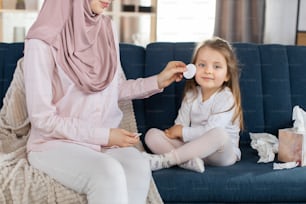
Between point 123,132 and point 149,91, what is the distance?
34cm

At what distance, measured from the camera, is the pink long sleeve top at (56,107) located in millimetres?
1549

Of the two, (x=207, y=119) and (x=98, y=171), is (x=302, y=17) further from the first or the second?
(x=98, y=171)

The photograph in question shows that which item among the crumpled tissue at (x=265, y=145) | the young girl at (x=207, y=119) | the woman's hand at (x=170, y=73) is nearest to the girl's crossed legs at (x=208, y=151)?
the young girl at (x=207, y=119)

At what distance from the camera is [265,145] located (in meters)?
1.90

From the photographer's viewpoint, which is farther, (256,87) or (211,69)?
(256,87)

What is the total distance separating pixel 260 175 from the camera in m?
1.68

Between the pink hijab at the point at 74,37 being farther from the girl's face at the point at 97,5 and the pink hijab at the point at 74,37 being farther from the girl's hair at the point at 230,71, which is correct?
the girl's hair at the point at 230,71

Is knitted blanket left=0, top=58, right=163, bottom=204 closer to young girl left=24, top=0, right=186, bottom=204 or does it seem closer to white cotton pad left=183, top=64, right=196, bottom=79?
young girl left=24, top=0, right=186, bottom=204

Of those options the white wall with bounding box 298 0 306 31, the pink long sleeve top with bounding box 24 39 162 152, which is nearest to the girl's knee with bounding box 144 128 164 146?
the pink long sleeve top with bounding box 24 39 162 152

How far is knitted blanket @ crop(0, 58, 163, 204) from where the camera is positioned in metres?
1.48

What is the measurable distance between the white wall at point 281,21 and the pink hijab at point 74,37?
1.91 m

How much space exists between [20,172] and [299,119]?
1055 mm

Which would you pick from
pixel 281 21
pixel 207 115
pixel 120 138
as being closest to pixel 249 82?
pixel 207 115

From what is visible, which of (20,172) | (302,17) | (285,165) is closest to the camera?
(20,172)
